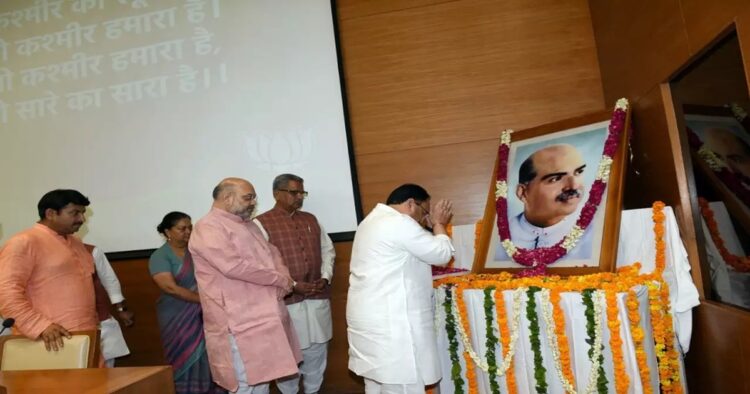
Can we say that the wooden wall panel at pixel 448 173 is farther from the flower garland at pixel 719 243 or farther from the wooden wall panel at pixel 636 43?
the flower garland at pixel 719 243

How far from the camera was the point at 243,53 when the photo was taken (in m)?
4.16

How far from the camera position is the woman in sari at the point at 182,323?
11.1 feet

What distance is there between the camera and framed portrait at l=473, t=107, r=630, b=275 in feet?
8.68

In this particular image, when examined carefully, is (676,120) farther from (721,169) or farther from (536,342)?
(536,342)

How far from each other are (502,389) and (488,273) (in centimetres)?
66

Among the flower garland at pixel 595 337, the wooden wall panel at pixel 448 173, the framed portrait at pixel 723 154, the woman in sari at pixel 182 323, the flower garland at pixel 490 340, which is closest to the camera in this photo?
the framed portrait at pixel 723 154

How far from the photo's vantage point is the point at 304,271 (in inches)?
139

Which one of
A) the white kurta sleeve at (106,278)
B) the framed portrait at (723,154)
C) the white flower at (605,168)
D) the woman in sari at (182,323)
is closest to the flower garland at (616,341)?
the framed portrait at (723,154)

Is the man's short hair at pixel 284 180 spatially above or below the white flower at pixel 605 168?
above

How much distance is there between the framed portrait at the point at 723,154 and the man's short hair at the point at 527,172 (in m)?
0.85

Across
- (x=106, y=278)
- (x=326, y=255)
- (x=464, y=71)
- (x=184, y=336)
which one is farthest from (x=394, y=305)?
(x=106, y=278)

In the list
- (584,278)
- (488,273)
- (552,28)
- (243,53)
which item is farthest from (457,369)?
(243,53)

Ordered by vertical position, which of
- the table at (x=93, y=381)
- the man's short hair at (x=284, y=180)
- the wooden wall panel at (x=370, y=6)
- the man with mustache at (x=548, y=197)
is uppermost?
the wooden wall panel at (x=370, y=6)

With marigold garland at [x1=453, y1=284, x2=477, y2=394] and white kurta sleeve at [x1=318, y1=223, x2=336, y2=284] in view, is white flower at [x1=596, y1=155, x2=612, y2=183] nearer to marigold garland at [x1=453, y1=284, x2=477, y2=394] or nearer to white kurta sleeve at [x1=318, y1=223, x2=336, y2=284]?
marigold garland at [x1=453, y1=284, x2=477, y2=394]
